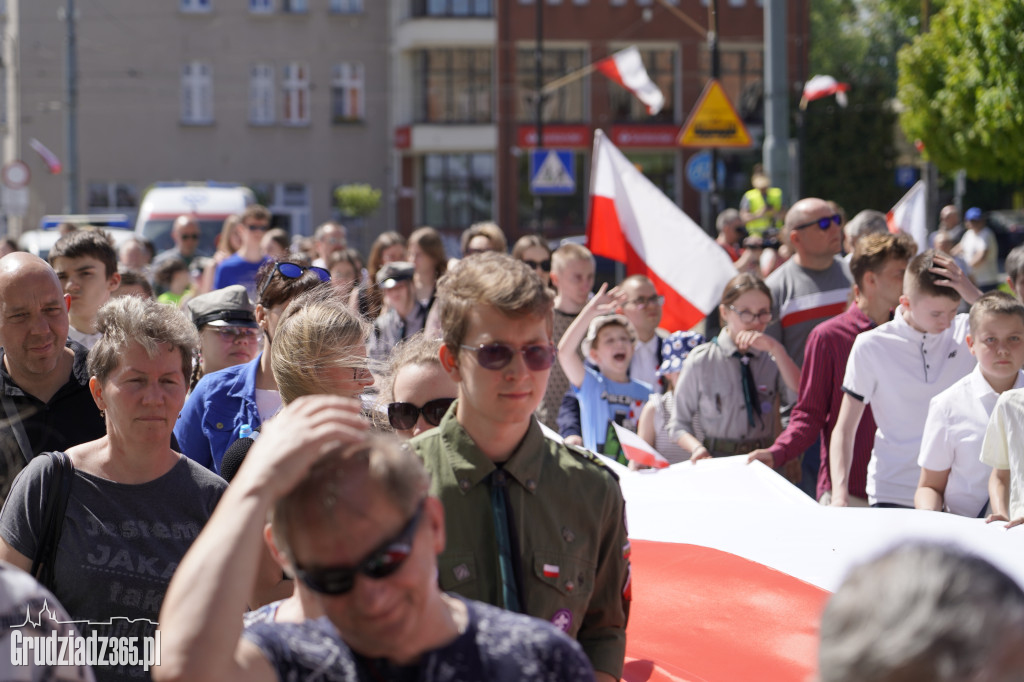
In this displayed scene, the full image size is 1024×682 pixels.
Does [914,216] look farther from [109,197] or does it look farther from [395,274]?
[109,197]

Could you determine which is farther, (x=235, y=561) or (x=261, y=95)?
(x=261, y=95)

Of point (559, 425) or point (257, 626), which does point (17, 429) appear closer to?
point (257, 626)

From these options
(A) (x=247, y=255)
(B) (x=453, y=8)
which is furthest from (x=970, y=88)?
(B) (x=453, y=8)

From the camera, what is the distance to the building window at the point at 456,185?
45375mm

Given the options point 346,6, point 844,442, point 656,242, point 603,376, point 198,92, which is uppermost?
A: point 346,6

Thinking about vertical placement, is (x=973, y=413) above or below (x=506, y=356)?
below

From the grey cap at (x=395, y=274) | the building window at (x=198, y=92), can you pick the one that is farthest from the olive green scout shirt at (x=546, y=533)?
the building window at (x=198, y=92)

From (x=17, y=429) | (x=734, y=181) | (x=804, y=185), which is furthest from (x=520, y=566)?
(x=734, y=181)

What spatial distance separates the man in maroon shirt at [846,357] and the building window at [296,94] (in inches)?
1602

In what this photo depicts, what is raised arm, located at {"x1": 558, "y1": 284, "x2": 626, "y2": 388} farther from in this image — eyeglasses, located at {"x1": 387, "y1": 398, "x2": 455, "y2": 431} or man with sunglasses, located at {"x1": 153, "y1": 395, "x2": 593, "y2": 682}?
man with sunglasses, located at {"x1": 153, "y1": 395, "x2": 593, "y2": 682}

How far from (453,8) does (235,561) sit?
1761 inches

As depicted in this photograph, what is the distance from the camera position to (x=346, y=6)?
44969 mm

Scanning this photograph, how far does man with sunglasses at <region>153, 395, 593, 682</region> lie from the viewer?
6.23 ft

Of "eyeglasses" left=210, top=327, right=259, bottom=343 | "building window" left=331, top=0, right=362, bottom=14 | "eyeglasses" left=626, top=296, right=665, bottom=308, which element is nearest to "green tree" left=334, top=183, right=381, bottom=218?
"building window" left=331, top=0, right=362, bottom=14
